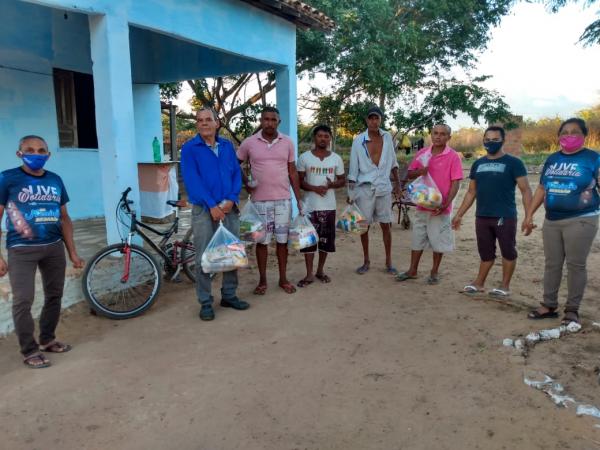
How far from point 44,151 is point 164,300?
1.95 meters

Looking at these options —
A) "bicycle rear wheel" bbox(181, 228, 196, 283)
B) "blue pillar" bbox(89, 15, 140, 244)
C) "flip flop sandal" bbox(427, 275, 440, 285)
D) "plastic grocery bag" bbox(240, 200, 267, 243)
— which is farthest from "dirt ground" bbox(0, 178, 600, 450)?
"blue pillar" bbox(89, 15, 140, 244)

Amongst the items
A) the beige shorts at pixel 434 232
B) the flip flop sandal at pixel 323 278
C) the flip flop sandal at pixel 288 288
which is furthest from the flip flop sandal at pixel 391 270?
the flip flop sandal at pixel 288 288

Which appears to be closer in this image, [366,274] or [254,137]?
[254,137]

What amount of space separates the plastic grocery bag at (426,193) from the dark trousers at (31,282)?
10.6ft

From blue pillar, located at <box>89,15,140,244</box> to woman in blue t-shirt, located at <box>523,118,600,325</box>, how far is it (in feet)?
12.6

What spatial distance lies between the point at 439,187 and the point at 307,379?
2556 mm

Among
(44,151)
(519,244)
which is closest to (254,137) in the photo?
(44,151)

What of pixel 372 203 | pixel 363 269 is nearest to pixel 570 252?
pixel 372 203

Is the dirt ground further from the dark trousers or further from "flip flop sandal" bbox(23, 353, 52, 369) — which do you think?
the dark trousers

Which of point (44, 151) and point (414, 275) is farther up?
point (44, 151)

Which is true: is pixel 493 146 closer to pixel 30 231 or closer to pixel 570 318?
pixel 570 318

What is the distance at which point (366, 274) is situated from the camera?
530 cm

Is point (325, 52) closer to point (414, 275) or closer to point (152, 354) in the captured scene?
point (414, 275)

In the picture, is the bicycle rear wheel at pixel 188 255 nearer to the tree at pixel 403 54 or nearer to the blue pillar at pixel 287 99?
the blue pillar at pixel 287 99
